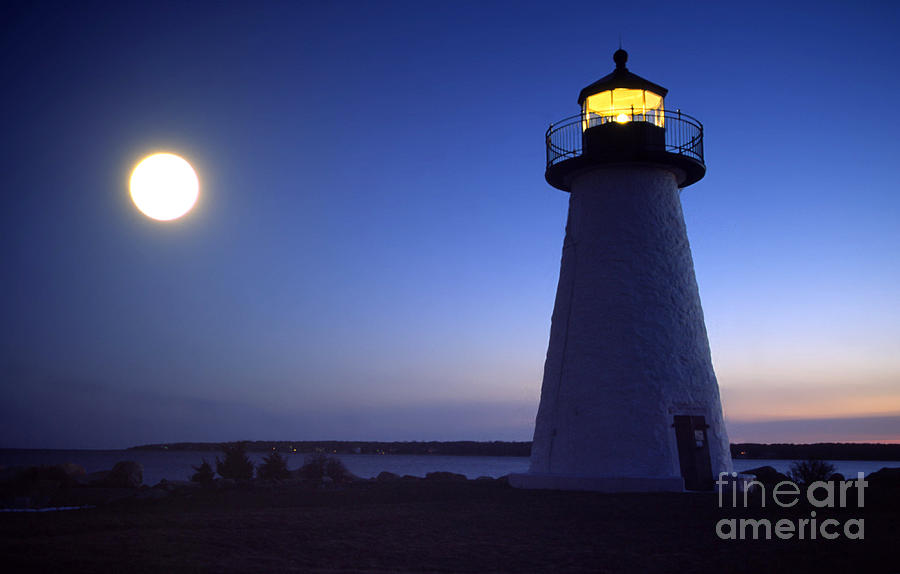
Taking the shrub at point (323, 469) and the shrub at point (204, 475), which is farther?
the shrub at point (323, 469)

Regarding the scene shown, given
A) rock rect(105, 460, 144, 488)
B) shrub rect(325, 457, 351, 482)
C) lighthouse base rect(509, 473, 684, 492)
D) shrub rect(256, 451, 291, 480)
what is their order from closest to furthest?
lighthouse base rect(509, 473, 684, 492) → rock rect(105, 460, 144, 488) → shrub rect(256, 451, 291, 480) → shrub rect(325, 457, 351, 482)

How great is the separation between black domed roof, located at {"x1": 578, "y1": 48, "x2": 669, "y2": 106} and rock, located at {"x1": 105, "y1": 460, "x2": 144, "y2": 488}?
55.8 ft

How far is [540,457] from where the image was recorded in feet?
53.4

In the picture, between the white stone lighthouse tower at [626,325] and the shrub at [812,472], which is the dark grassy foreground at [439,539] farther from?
the shrub at [812,472]

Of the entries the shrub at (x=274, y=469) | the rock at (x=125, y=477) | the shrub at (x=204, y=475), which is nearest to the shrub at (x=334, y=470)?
the shrub at (x=274, y=469)

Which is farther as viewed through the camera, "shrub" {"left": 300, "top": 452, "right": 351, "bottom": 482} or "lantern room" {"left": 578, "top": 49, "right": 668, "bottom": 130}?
"shrub" {"left": 300, "top": 452, "right": 351, "bottom": 482}

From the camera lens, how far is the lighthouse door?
1545cm

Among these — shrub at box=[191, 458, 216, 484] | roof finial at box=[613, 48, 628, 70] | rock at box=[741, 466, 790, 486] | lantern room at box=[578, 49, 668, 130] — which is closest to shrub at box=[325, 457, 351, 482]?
shrub at box=[191, 458, 216, 484]

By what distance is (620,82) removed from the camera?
1673cm

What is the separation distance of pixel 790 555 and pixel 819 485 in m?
8.02

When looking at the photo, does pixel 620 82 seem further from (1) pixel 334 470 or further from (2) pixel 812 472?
(1) pixel 334 470

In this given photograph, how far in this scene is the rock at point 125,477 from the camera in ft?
71.9
